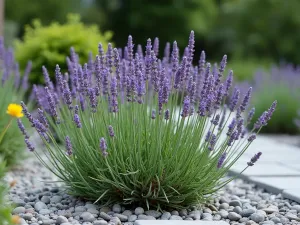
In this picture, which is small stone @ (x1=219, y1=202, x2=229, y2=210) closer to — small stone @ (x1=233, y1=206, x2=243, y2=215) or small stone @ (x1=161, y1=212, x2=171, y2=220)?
small stone @ (x1=233, y1=206, x2=243, y2=215)

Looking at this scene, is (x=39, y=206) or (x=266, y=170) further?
(x=266, y=170)

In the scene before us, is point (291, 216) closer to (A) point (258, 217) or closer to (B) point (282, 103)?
(A) point (258, 217)

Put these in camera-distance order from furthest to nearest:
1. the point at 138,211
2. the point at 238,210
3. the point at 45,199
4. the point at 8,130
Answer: the point at 8,130
the point at 45,199
the point at 238,210
the point at 138,211

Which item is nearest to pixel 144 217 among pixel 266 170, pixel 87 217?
pixel 87 217

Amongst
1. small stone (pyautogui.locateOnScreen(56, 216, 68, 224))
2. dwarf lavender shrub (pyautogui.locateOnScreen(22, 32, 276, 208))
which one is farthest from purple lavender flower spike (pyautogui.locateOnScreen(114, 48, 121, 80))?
small stone (pyautogui.locateOnScreen(56, 216, 68, 224))

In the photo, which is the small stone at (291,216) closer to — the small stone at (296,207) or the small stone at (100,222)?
the small stone at (296,207)

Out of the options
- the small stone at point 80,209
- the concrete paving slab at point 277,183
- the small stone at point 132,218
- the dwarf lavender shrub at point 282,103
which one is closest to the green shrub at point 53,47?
the dwarf lavender shrub at point 282,103

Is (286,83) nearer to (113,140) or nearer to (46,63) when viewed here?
(46,63)
